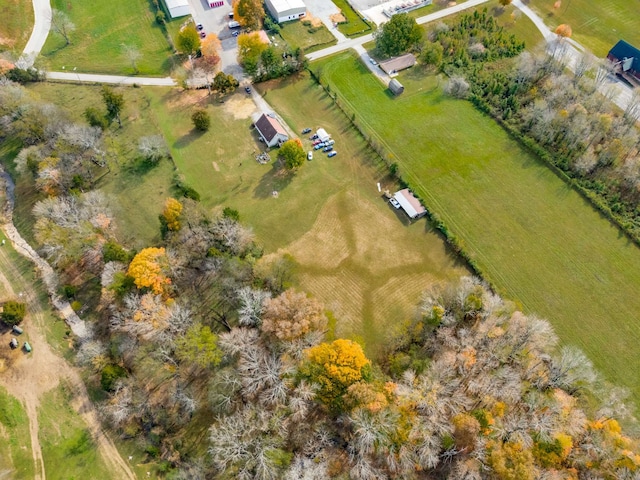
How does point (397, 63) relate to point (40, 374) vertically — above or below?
above

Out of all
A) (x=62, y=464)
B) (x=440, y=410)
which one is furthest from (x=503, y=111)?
(x=62, y=464)

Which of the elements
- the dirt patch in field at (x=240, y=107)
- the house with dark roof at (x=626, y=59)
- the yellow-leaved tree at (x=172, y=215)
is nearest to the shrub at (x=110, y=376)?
the yellow-leaved tree at (x=172, y=215)

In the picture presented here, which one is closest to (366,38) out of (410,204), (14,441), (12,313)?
(410,204)

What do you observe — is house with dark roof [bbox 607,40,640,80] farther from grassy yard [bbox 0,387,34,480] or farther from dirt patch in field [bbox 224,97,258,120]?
grassy yard [bbox 0,387,34,480]

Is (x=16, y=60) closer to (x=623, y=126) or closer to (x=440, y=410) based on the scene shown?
(x=440, y=410)

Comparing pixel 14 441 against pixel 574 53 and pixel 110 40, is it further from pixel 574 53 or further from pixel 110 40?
pixel 574 53

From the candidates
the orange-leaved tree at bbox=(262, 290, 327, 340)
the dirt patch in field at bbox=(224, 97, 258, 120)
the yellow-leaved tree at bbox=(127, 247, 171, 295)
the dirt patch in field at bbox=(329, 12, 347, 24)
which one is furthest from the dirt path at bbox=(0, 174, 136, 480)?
the dirt patch in field at bbox=(329, 12, 347, 24)

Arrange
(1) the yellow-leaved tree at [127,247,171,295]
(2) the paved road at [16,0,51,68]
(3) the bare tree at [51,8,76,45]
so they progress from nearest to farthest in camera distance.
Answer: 1. (1) the yellow-leaved tree at [127,247,171,295]
2. (2) the paved road at [16,0,51,68]
3. (3) the bare tree at [51,8,76,45]
